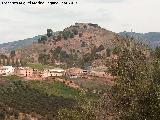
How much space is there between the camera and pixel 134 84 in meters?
27.5

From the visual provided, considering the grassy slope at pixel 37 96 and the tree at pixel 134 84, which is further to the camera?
the grassy slope at pixel 37 96

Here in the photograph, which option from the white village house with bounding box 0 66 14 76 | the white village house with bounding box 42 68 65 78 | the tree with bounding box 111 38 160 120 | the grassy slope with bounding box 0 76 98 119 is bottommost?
the grassy slope with bounding box 0 76 98 119

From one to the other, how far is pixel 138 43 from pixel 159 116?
7732 mm

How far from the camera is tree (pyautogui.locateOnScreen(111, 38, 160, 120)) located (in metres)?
25.3

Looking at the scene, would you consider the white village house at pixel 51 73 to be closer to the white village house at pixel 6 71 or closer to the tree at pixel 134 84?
the white village house at pixel 6 71

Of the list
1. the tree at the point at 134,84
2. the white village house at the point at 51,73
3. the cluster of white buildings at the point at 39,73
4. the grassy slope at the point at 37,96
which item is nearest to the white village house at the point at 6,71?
the cluster of white buildings at the point at 39,73

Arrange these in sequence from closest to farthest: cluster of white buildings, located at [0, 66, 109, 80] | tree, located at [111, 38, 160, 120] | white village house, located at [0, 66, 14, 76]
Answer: tree, located at [111, 38, 160, 120]
cluster of white buildings, located at [0, 66, 109, 80]
white village house, located at [0, 66, 14, 76]

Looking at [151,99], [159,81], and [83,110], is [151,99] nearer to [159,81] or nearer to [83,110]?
[159,81]

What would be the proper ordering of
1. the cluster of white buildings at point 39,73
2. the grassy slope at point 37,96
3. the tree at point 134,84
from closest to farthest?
the tree at point 134,84, the grassy slope at point 37,96, the cluster of white buildings at point 39,73

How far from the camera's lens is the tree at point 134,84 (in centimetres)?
2534

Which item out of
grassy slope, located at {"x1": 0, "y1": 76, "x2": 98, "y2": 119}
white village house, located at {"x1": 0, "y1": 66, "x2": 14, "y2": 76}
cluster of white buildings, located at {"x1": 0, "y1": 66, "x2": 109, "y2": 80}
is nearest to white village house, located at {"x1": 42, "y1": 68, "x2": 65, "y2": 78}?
cluster of white buildings, located at {"x1": 0, "y1": 66, "x2": 109, "y2": 80}

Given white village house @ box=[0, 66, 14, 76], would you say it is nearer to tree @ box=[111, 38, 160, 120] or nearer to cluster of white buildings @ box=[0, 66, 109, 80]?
cluster of white buildings @ box=[0, 66, 109, 80]

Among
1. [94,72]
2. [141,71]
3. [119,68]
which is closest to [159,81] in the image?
[141,71]

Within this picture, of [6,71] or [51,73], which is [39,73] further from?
[6,71]
